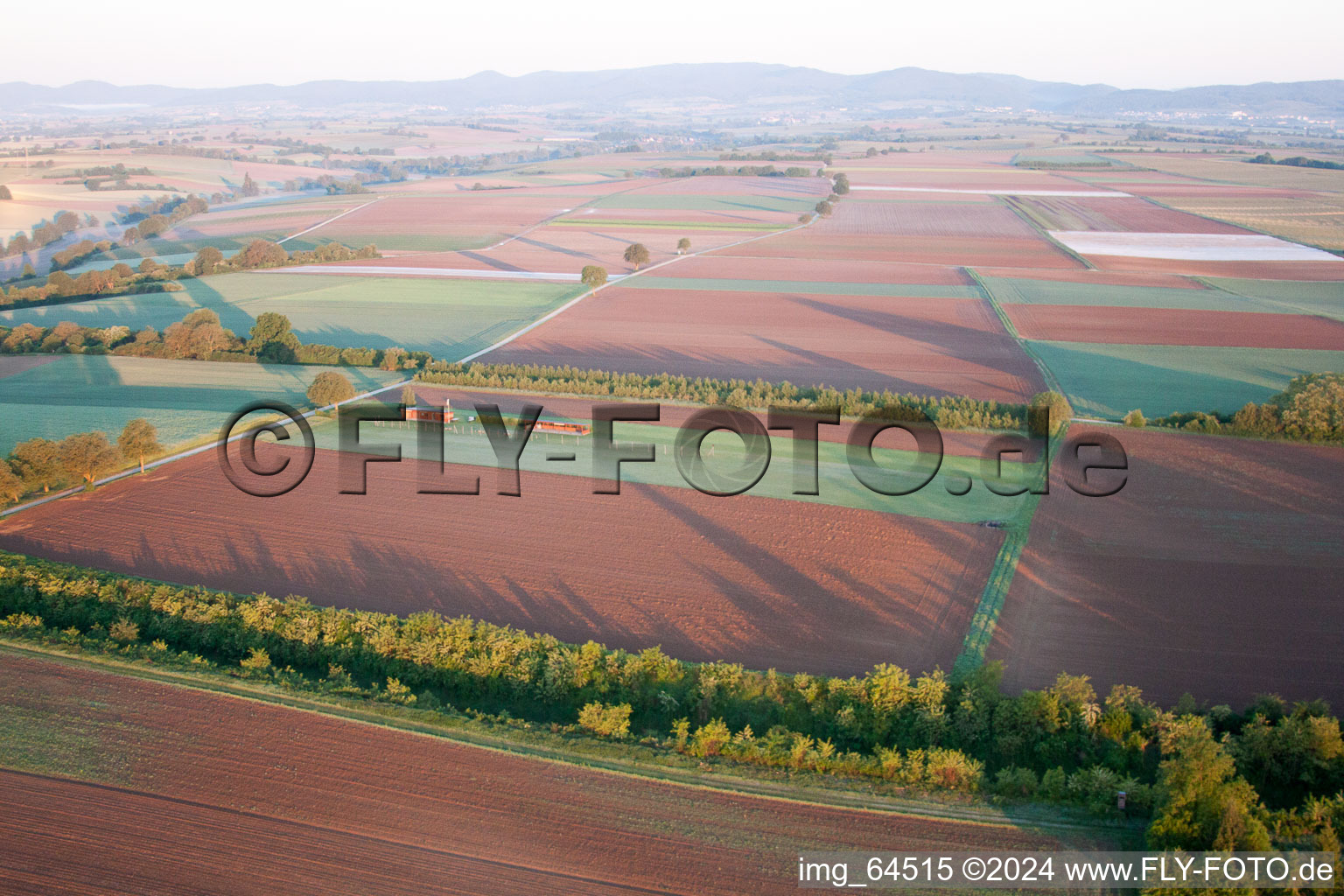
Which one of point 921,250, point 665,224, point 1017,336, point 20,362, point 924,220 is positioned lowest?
point 20,362

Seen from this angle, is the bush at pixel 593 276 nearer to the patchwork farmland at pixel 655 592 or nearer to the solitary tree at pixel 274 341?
the patchwork farmland at pixel 655 592

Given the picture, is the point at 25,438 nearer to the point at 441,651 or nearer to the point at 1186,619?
the point at 441,651

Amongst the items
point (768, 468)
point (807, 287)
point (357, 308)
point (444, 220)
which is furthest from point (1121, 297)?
point (444, 220)

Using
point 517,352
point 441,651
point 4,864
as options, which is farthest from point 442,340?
point 4,864

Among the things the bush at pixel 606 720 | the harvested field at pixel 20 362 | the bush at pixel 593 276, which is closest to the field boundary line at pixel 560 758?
the bush at pixel 606 720

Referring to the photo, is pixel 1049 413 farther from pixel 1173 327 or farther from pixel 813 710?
pixel 813 710

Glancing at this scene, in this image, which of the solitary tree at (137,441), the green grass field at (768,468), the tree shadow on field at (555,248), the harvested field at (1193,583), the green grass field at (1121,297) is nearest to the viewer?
the harvested field at (1193,583)
